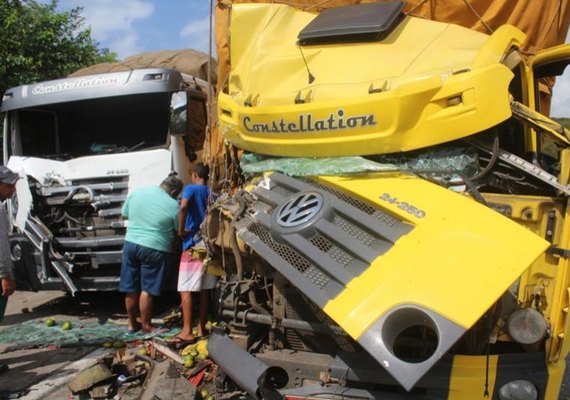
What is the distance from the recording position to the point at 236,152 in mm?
4293

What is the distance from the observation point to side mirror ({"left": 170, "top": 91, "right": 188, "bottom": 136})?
6027 mm

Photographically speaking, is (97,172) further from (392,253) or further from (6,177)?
(392,253)

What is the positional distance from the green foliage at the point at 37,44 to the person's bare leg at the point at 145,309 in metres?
8.22

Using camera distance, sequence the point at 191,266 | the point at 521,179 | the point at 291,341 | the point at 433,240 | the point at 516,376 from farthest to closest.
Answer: the point at 191,266, the point at 291,341, the point at 521,179, the point at 516,376, the point at 433,240

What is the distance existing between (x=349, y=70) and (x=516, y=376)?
205 cm

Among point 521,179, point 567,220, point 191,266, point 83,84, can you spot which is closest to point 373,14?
point 521,179

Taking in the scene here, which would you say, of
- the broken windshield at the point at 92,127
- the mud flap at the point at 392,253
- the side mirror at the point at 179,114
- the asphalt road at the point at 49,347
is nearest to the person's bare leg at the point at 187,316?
the asphalt road at the point at 49,347

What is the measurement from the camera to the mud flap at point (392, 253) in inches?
84.0

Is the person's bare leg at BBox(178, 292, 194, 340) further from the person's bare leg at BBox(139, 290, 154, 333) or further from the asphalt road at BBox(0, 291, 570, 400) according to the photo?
the asphalt road at BBox(0, 291, 570, 400)

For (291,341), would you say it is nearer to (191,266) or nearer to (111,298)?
(191,266)

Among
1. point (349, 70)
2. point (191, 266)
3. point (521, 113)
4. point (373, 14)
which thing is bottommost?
point (191, 266)

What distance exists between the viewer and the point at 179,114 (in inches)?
238

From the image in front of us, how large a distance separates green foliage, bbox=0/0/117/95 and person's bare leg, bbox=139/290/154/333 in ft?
27.0

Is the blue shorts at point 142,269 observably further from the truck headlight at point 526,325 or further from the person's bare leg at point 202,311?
the truck headlight at point 526,325
